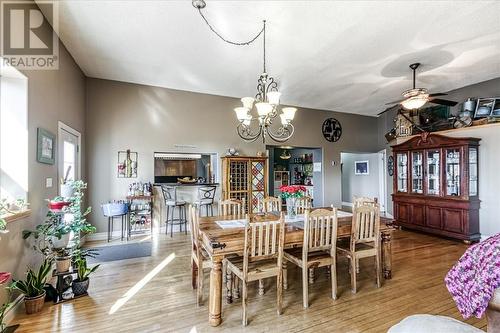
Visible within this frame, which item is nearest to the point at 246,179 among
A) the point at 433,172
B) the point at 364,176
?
the point at 433,172

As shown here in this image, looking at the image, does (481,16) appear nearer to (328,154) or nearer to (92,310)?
(328,154)

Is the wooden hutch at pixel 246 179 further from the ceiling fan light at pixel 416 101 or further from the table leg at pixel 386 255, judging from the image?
the ceiling fan light at pixel 416 101

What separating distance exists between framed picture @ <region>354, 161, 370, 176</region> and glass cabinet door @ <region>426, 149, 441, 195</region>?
288 cm

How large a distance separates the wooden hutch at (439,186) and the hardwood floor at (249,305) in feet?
5.79

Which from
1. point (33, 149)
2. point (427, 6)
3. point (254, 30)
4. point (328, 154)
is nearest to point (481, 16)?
point (427, 6)

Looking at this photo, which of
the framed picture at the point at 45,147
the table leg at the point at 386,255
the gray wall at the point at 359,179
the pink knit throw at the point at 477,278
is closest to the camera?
the pink knit throw at the point at 477,278

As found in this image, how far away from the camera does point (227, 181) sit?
18.9 ft

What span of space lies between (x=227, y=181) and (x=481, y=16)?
4788 millimetres

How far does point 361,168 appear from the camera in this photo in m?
8.66

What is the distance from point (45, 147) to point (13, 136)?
1.62 ft

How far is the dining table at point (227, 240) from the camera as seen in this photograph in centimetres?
226

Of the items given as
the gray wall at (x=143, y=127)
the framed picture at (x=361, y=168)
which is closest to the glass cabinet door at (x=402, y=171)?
the framed picture at (x=361, y=168)

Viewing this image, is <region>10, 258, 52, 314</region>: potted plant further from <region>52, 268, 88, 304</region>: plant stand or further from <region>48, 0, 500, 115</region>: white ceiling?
<region>48, 0, 500, 115</region>: white ceiling

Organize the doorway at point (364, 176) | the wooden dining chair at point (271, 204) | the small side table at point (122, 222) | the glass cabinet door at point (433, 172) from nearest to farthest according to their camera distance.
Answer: the wooden dining chair at point (271, 204)
the small side table at point (122, 222)
the glass cabinet door at point (433, 172)
the doorway at point (364, 176)
